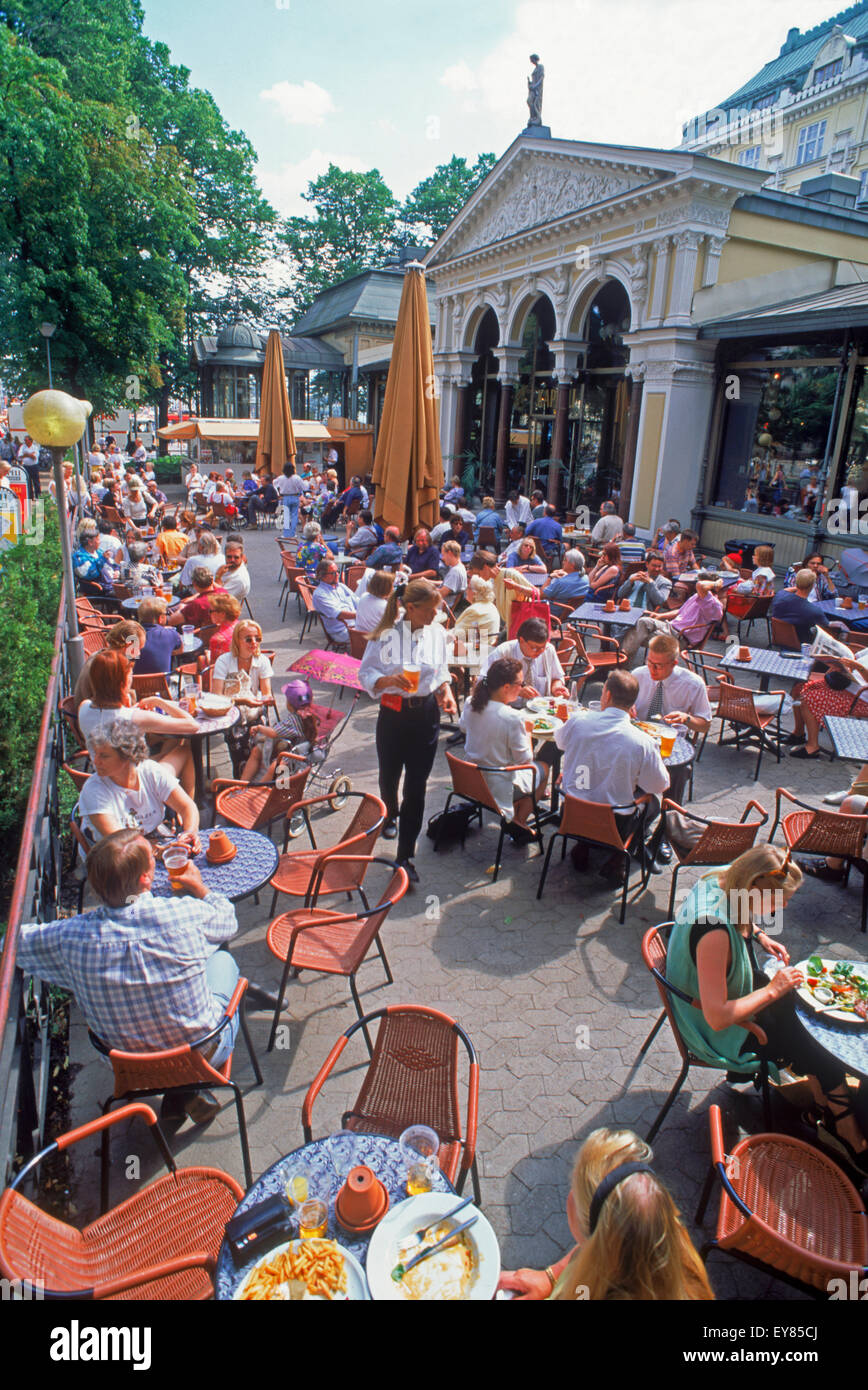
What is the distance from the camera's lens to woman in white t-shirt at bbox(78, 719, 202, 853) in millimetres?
4031

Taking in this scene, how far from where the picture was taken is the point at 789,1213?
2.67 metres

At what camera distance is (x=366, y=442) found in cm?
2730

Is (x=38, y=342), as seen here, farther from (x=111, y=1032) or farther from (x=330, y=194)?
(x=330, y=194)

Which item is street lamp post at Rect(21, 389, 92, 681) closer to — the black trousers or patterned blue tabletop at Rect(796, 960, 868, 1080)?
the black trousers

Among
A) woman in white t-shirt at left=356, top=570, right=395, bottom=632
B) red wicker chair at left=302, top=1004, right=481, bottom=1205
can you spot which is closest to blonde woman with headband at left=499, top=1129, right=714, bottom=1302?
red wicker chair at left=302, top=1004, right=481, bottom=1205

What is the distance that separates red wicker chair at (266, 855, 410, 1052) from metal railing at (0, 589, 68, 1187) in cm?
104

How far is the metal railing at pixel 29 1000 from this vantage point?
8.79 ft

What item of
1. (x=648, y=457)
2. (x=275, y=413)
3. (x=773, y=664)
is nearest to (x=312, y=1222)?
(x=773, y=664)

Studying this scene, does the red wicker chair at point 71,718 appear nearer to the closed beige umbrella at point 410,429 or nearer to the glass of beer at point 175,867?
the glass of beer at point 175,867

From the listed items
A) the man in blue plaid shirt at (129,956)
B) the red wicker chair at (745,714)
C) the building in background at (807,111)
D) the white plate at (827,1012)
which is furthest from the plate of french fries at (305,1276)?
the building in background at (807,111)

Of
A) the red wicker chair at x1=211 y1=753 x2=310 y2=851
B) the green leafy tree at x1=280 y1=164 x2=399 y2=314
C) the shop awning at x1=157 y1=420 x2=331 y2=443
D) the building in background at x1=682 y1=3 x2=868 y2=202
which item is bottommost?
the red wicker chair at x1=211 y1=753 x2=310 y2=851

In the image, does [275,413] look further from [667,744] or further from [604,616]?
[667,744]

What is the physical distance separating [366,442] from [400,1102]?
26.4 meters

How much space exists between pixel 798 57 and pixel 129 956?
2169 inches
